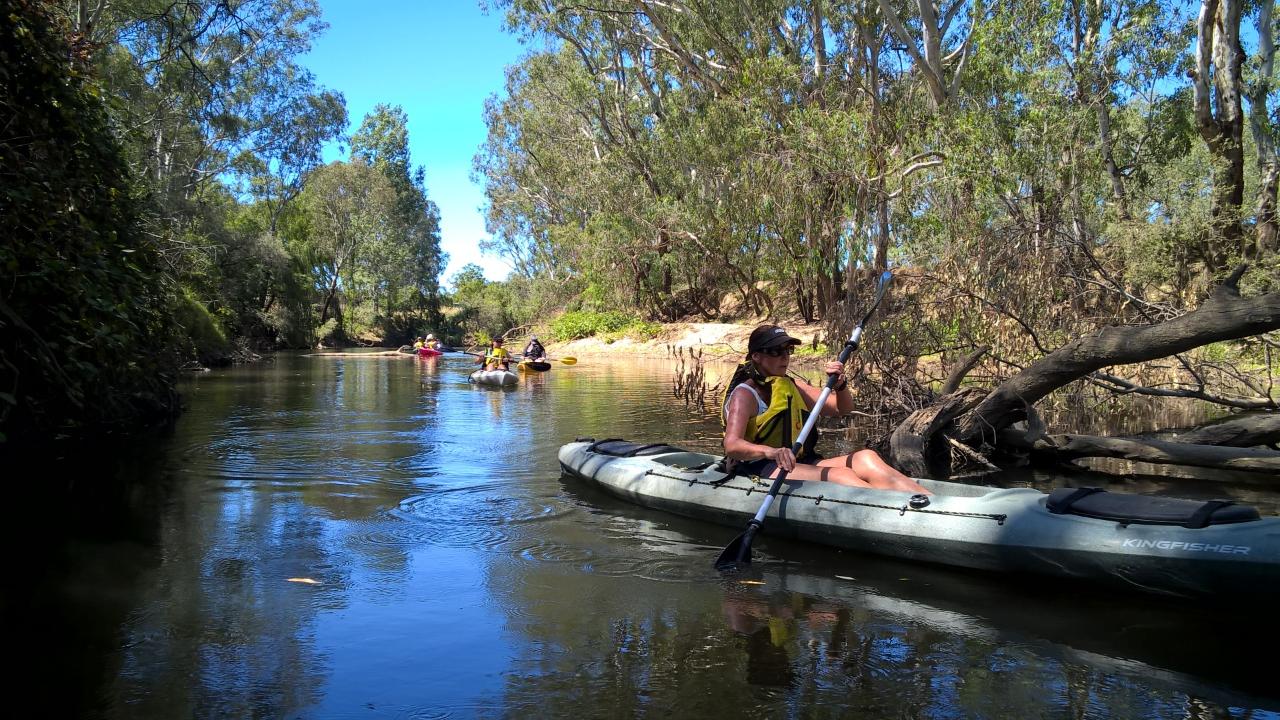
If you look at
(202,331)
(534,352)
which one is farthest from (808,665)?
(202,331)

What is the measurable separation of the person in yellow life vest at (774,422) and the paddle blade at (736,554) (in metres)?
0.53

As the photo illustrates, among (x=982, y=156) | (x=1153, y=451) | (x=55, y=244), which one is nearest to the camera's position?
(x=55, y=244)

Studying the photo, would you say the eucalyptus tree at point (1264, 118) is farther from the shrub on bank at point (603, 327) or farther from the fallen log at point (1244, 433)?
the shrub on bank at point (603, 327)

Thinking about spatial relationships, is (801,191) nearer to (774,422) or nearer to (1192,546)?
(774,422)

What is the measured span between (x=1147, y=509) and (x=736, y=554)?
2.04m

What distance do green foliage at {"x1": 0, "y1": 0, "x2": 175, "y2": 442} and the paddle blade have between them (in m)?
3.79

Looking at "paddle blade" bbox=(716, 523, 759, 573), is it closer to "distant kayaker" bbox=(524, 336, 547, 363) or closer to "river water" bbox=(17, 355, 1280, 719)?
"river water" bbox=(17, 355, 1280, 719)

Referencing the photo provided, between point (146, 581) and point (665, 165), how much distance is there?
69.8 ft

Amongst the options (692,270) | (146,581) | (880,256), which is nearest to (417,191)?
(692,270)

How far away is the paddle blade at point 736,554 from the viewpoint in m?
4.76

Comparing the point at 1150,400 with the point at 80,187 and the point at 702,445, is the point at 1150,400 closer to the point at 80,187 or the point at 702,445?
the point at 702,445

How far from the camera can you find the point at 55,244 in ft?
17.9

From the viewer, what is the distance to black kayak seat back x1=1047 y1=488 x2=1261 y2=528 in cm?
386

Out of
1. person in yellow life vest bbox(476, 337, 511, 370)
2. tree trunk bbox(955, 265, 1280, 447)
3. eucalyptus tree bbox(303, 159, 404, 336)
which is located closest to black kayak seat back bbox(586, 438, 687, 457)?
tree trunk bbox(955, 265, 1280, 447)
